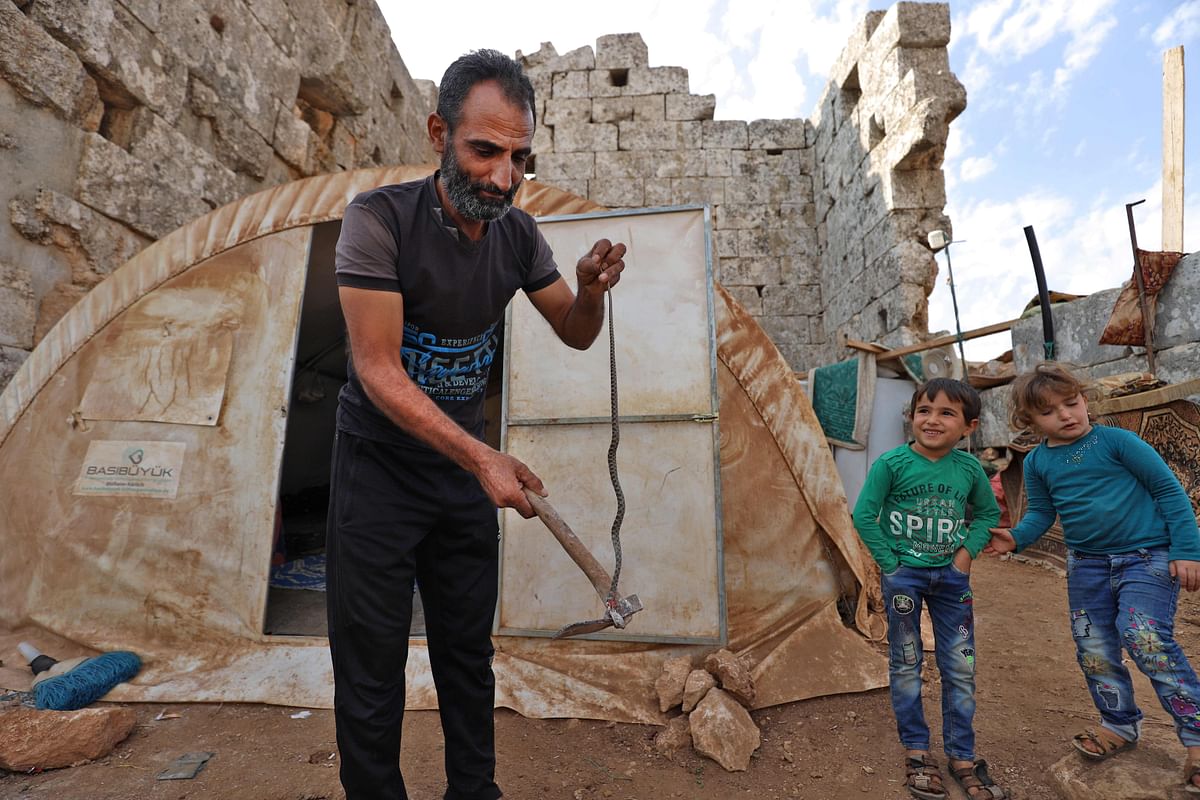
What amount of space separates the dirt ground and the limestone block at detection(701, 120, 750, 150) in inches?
285

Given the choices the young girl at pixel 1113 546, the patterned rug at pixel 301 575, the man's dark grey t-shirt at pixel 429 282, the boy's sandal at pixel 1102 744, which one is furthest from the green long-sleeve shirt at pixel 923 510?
the patterned rug at pixel 301 575

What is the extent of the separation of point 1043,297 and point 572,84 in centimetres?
654

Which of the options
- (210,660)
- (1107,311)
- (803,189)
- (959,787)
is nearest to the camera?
(959,787)

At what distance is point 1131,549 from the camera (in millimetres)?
1823

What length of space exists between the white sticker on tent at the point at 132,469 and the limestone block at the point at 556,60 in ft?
24.2

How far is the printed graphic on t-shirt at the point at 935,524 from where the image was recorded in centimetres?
195

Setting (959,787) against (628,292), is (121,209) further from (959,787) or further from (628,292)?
(959,787)

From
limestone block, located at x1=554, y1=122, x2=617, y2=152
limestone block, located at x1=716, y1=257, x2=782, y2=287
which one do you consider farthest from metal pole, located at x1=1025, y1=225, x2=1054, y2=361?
limestone block, located at x1=554, y1=122, x2=617, y2=152

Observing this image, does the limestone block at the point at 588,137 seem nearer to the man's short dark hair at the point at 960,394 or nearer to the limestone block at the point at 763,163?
the limestone block at the point at 763,163

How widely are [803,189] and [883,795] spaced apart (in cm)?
773

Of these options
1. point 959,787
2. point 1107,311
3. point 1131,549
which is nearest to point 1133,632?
point 1131,549

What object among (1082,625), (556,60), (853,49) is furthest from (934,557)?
(556,60)

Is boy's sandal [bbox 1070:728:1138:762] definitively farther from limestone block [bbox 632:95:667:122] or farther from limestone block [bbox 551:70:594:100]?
limestone block [bbox 551:70:594:100]

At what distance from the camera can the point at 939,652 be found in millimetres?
1955
